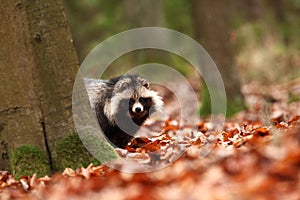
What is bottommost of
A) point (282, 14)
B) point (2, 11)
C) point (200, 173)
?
point (200, 173)

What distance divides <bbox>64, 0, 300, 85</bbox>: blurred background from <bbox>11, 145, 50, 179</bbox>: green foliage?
686cm

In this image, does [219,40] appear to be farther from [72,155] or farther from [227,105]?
[72,155]

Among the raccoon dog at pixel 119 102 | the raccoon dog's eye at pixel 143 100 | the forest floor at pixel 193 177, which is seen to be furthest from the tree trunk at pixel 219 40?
the forest floor at pixel 193 177

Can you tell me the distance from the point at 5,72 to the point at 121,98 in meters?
2.52

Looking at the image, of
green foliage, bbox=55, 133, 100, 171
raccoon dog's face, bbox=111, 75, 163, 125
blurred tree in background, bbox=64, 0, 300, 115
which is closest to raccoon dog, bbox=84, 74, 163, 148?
raccoon dog's face, bbox=111, 75, 163, 125

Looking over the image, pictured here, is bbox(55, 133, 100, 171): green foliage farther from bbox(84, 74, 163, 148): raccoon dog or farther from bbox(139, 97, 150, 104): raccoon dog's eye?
bbox(139, 97, 150, 104): raccoon dog's eye

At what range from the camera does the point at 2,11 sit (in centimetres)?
618

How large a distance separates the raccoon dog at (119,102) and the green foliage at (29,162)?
212 centimetres

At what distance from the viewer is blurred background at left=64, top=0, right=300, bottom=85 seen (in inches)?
488

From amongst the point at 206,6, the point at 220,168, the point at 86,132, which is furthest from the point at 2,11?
the point at 206,6

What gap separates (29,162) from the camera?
6.09 metres

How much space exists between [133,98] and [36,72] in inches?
101

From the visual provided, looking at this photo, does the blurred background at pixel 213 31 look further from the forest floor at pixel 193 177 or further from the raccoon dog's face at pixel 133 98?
the forest floor at pixel 193 177

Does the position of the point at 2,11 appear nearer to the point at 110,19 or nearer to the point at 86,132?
the point at 86,132
